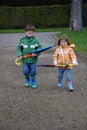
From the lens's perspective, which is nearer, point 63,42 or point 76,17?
point 63,42

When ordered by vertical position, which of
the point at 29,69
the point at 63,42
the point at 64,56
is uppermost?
the point at 63,42

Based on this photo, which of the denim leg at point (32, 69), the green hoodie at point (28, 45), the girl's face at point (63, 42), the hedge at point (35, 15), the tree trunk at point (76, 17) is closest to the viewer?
the girl's face at point (63, 42)

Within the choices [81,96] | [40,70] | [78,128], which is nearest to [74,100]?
[81,96]

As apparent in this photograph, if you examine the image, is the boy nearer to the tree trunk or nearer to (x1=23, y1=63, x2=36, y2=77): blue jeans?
(x1=23, y1=63, x2=36, y2=77): blue jeans

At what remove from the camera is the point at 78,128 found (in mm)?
6367

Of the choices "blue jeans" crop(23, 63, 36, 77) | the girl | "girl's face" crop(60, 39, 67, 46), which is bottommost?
"blue jeans" crop(23, 63, 36, 77)

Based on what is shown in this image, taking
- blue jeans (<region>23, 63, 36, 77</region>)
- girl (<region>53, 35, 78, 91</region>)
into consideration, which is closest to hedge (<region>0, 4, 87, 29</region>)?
blue jeans (<region>23, 63, 36, 77</region>)

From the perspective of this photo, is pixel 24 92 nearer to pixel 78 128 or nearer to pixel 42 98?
pixel 42 98

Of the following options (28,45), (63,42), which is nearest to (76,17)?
(28,45)

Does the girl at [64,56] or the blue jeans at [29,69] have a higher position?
the girl at [64,56]

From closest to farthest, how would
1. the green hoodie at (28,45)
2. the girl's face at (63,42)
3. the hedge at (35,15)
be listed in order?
the girl's face at (63,42)
the green hoodie at (28,45)
the hedge at (35,15)

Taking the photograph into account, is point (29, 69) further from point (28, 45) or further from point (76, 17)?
point (76, 17)

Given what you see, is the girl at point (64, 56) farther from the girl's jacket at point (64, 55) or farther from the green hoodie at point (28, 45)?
the green hoodie at point (28, 45)

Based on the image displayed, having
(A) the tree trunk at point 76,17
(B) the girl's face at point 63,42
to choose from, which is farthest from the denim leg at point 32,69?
(A) the tree trunk at point 76,17
